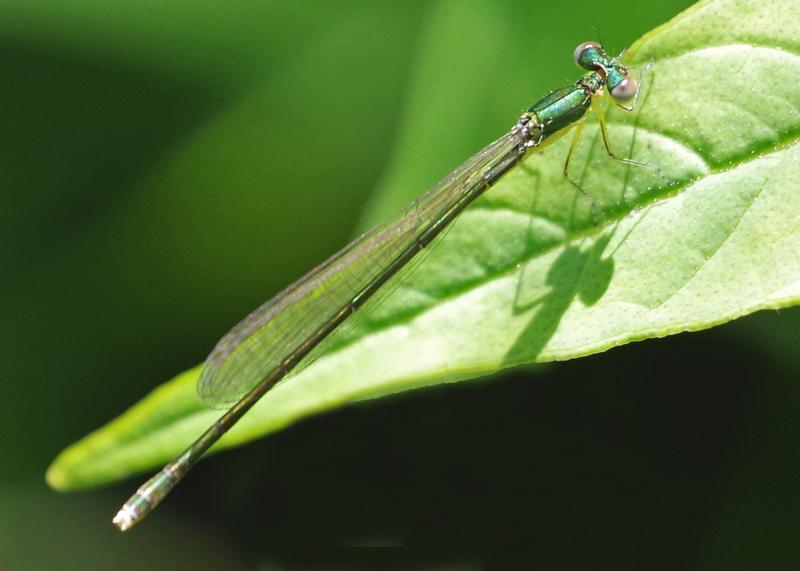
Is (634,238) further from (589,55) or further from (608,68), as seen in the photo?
(589,55)

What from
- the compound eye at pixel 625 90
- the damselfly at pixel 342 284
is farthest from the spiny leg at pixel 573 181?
the damselfly at pixel 342 284

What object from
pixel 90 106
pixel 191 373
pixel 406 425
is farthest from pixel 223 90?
pixel 406 425

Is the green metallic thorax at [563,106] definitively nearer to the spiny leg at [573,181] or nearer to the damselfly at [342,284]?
the damselfly at [342,284]

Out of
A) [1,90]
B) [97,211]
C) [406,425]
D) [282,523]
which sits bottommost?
[282,523]

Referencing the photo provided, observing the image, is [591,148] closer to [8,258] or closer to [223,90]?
[223,90]

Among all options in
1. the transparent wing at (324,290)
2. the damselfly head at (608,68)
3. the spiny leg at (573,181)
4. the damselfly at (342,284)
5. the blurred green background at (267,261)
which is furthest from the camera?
the transparent wing at (324,290)

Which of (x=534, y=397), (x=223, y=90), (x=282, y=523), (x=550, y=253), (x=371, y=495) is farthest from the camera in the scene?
(x=223, y=90)

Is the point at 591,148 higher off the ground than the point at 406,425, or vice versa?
the point at 591,148
